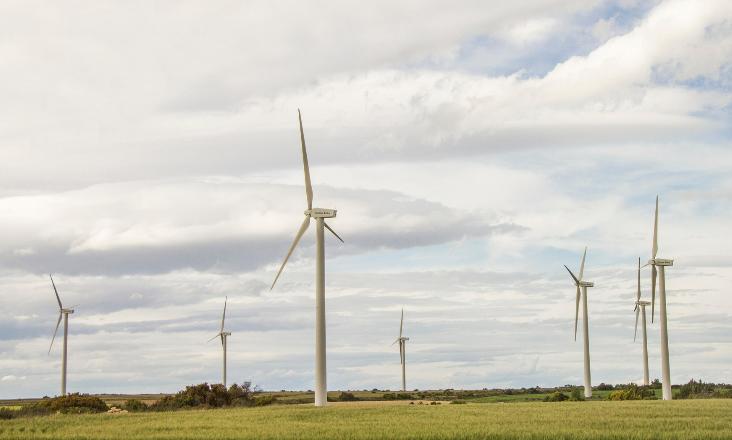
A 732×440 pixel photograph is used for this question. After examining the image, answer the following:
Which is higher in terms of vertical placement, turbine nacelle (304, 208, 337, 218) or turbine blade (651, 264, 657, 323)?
turbine nacelle (304, 208, 337, 218)

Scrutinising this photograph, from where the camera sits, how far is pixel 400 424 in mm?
49562

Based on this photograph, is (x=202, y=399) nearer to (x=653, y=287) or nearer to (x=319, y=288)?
(x=319, y=288)

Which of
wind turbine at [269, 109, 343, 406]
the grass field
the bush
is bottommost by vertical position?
the bush

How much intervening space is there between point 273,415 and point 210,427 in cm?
886

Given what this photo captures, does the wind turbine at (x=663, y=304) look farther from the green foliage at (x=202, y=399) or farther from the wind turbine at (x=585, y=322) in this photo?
the green foliage at (x=202, y=399)

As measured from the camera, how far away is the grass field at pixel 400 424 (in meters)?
42.8

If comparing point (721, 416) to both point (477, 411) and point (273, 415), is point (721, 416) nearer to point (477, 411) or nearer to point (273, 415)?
point (477, 411)

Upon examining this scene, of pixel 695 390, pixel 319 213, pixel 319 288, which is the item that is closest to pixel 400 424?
pixel 319 288

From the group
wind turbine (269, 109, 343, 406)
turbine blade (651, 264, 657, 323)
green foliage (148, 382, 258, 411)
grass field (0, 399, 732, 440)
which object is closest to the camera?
grass field (0, 399, 732, 440)

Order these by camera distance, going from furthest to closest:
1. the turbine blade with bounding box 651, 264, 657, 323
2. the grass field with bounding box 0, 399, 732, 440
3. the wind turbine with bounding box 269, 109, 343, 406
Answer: the turbine blade with bounding box 651, 264, 657, 323 → the wind turbine with bounding box 269, 109, 343, 406 → the grass field with bounding box 0, 399, 732, 440

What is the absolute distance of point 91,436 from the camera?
1773 inches

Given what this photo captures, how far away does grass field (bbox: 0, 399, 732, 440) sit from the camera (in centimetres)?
4275

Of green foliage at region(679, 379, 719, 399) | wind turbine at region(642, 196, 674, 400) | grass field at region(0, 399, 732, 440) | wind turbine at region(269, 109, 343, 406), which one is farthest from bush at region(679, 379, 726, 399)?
wind turbine at region(269, 109, 343, 406)

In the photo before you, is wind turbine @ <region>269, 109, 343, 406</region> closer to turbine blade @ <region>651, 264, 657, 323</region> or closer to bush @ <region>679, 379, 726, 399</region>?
turbine blade @ <region>651, 264, 657, 323</region>
